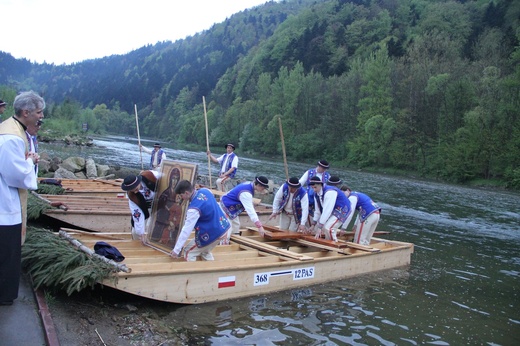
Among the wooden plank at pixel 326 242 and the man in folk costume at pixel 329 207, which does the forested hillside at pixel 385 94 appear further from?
the wooden plank at pixel 326 242

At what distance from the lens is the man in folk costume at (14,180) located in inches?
193

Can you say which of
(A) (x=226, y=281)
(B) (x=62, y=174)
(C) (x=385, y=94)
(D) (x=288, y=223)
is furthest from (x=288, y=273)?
(C) (x=385, y=94)

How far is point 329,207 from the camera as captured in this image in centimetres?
1025

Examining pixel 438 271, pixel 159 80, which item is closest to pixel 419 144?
pixel 438 271

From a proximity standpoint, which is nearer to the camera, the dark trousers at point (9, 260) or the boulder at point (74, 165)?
the dark trousers at point (9, 260)

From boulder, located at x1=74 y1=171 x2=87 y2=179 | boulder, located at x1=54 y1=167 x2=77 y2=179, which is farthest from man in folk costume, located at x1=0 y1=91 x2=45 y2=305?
boulder, located at x1=74 y1=171 x2=87 y2=179

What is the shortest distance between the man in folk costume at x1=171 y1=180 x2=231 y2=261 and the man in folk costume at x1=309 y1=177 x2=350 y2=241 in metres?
3.27

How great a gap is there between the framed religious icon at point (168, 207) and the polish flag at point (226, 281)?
108 centimetres

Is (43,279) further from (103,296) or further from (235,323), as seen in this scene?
(235,323)

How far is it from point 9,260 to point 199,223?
9.70 ft

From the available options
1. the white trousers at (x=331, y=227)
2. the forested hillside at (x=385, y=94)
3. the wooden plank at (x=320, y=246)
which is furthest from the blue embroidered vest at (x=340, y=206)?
the forested hillside at (x=385, y=94)

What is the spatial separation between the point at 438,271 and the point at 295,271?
16.3 feet

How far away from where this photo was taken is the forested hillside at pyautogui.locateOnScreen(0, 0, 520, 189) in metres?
45.6

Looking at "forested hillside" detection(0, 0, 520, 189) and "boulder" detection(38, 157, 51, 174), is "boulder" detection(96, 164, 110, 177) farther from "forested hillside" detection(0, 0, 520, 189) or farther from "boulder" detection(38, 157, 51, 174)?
"forested hillside" detection(0, 0, 520, 189)
